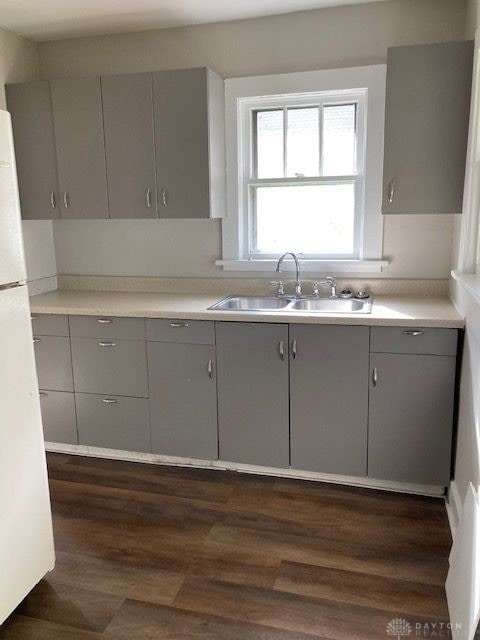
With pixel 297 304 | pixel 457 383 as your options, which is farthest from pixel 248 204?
pixel 457 383

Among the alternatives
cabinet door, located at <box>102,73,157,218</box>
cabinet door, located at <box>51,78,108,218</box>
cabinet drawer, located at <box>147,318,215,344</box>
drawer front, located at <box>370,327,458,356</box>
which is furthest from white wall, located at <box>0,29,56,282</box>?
drawer front, located at <box>370,327,458,356</box>

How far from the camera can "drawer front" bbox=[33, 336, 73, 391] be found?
309 cm

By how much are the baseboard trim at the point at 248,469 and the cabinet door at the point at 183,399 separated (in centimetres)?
7

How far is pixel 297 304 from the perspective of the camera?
3.11 metres

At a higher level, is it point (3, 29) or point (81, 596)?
point (3, 29)

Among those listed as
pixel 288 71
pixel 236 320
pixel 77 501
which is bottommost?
pixel 77 501

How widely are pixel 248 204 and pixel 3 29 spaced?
1783 mm

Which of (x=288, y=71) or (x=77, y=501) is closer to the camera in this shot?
(x=77, y=501)

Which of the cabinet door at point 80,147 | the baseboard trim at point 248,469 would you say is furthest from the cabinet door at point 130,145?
the baseboard trim at point 248,469

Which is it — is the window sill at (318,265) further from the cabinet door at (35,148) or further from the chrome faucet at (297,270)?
the cabinet door at (35,148)

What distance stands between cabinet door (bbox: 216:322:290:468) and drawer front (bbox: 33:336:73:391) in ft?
3.04

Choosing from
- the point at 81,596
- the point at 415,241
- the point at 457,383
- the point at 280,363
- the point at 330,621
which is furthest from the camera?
the point at 415,241

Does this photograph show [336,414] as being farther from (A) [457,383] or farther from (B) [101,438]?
(B) [101,438]

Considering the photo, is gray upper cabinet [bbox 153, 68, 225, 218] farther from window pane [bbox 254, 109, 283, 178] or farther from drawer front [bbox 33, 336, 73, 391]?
drawer front [bbox 33, 336, 73, 391]
